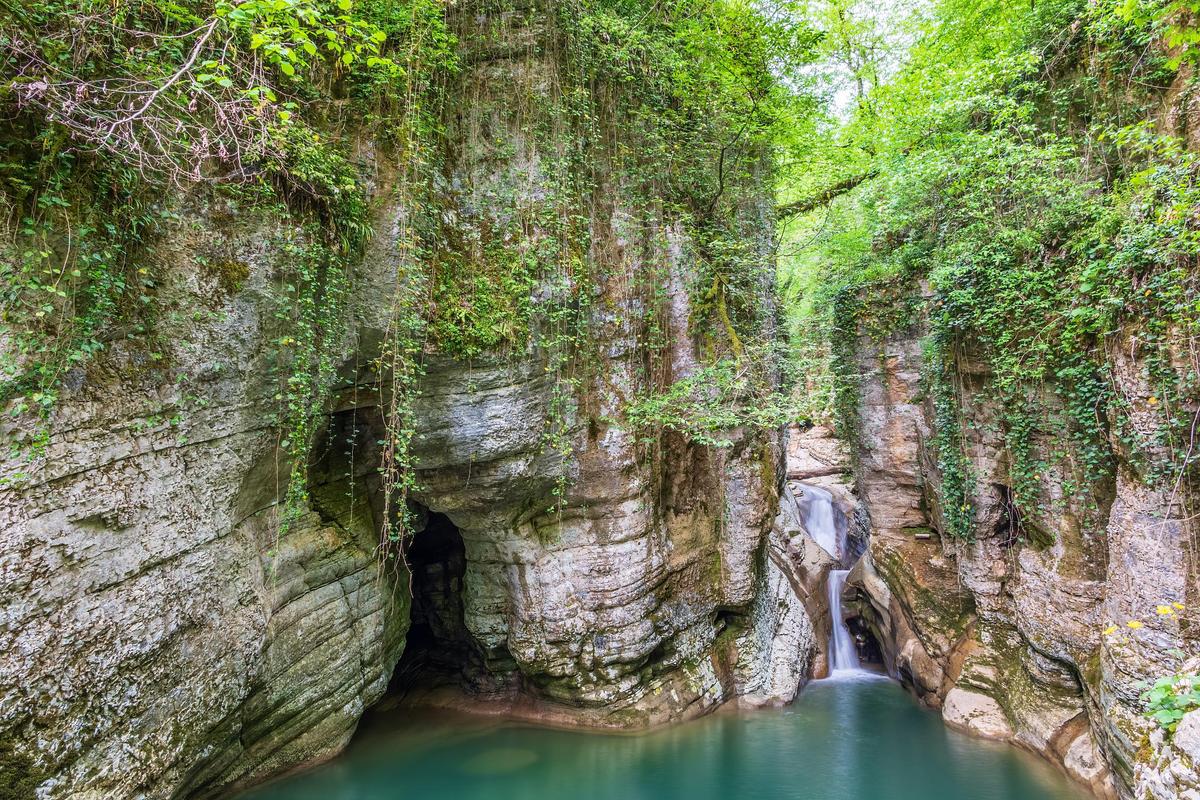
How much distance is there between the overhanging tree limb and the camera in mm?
11321

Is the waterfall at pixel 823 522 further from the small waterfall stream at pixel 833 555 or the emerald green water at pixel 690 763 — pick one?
the emerald green water at pixel 690 763

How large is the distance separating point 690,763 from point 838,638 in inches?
197

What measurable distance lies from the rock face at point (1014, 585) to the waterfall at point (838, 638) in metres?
0.41

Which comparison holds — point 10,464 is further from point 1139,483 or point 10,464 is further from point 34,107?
point 1139,483

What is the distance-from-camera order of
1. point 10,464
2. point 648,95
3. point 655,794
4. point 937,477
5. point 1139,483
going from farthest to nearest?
point 937,477, point 648,95, point 655,794, point 1139,483, point 10,464

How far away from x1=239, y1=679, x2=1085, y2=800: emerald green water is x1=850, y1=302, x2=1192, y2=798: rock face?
72cm

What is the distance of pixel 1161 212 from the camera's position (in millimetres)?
4984

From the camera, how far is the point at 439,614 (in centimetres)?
936

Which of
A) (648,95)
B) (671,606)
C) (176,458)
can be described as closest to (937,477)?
(671,606)

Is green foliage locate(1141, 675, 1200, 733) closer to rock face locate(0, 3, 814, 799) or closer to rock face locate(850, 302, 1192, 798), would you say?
rock face locate(850, 302, 1192, 798)

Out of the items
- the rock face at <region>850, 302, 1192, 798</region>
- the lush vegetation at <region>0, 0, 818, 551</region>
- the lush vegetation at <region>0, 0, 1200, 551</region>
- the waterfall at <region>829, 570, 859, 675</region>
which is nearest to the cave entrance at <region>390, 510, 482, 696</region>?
the lush vegetation at <region>0, 0, 818, 551</region>

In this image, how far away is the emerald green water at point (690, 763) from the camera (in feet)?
22.4

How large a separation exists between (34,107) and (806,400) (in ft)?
25.9

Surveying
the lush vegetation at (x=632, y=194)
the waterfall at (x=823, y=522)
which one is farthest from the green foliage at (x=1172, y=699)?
the waterfall at (x=823, y=522)
